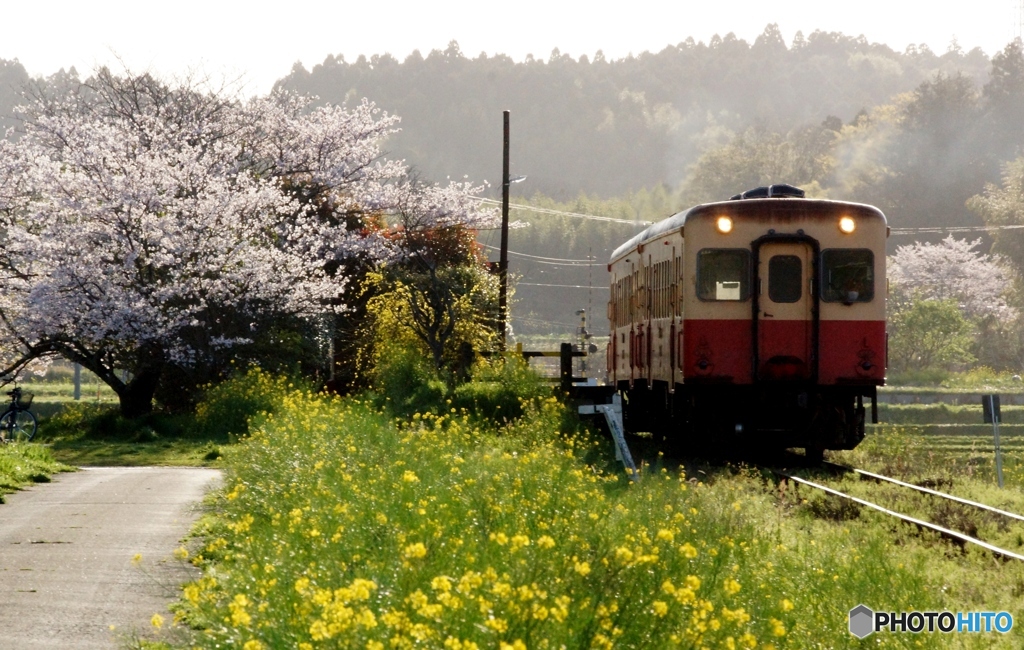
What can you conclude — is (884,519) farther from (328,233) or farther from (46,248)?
(328,233)

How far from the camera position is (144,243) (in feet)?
80.3

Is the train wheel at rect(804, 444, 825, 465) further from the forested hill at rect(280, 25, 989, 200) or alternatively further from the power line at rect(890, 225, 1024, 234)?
the forested hill at rect(280, 25, 989, 200)

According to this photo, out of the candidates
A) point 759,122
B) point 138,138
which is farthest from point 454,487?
point 759,122

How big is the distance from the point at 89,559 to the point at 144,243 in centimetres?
1692

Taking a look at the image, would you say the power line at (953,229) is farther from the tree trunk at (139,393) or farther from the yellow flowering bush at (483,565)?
the yellow flowering bush at (483,565)

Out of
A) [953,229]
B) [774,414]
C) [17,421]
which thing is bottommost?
[17,421]

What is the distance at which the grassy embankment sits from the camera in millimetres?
4641

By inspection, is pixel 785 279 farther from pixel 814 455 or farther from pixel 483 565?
pixel 483 565

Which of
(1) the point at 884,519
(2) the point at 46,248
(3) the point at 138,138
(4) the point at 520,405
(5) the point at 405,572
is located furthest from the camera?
(3) the point at 138,138

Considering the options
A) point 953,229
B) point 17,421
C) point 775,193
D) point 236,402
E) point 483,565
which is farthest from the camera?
point 953,229

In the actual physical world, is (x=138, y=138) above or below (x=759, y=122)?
below

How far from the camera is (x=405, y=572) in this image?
16.8 ft

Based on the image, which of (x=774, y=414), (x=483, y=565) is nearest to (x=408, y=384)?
(x=774, y=414)

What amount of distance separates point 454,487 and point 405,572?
3013 mm
